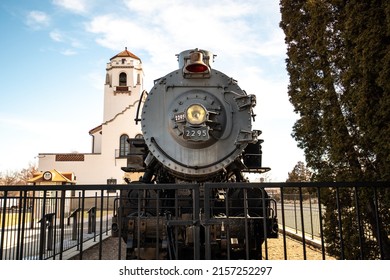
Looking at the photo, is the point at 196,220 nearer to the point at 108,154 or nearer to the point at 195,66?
the point at 195,66

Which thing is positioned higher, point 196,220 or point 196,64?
point 196,64

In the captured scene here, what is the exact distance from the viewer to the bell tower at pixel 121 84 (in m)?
30.5

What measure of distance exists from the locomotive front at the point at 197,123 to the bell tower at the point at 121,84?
2545 centimetres

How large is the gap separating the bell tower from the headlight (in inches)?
1025

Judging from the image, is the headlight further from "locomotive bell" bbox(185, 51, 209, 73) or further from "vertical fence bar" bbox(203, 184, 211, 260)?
"vertical fence bar" bbox(203, 184, 211, 260)

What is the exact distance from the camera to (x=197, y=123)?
507cm

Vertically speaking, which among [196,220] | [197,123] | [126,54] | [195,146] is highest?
[126,54]

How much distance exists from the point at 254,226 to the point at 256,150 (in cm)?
209

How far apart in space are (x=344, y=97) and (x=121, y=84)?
1083 inches

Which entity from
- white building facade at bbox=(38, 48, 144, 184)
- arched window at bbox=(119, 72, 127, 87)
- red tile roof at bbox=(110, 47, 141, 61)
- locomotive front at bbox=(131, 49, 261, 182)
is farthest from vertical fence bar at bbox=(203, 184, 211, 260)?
red tile roof at bbox=(110, 47, 141, 61)

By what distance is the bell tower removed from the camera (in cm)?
3047

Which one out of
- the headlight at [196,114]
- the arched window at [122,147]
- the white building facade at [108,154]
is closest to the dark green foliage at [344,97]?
the headlight at [196,114]

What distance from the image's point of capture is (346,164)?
6.37 m

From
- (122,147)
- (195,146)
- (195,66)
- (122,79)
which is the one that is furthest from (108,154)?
(195,146)
